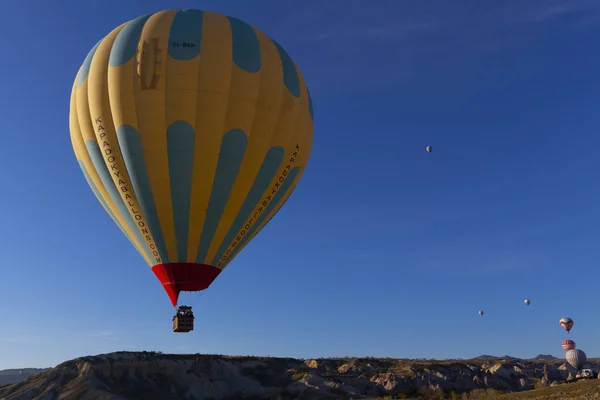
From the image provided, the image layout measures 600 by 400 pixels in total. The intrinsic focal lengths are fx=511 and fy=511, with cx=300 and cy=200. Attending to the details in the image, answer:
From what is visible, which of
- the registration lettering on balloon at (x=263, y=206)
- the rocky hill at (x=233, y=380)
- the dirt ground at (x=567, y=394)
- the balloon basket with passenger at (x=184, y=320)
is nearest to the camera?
the dirt ground at (x=567, y=394)

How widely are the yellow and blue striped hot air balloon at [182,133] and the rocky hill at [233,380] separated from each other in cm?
3822

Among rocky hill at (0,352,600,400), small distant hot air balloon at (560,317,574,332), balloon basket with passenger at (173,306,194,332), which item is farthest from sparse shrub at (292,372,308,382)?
balloon basket with passenger at (173,306,194,332)

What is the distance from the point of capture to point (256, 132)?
80.1 ft

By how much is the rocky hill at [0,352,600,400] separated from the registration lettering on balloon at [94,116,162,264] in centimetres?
3778

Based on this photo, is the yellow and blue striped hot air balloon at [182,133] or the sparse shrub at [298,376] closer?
the yellow and blue striped hot air balloon at [182,133]

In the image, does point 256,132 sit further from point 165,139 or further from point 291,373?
point 291,373

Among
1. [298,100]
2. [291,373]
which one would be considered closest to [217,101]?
[298,100]

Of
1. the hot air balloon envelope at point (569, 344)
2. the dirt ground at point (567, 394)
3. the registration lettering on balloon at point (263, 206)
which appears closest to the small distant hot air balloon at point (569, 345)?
the hot air balloon envelope at point (569, 344)

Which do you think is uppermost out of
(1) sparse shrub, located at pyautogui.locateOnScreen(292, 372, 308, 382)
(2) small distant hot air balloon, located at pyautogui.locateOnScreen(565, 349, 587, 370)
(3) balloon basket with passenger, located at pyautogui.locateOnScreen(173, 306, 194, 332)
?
(3) balloon basket with passenger, located at pyautogui.locateOnScreen(173, 306, 194, 332)

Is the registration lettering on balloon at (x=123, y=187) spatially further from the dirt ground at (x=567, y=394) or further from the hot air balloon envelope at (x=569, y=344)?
the hot air balloon envelope at (x=569, y=344)

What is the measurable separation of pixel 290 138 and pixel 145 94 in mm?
7340

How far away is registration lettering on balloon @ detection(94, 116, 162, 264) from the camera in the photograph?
23.8 meters

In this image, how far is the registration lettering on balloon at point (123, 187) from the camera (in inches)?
939

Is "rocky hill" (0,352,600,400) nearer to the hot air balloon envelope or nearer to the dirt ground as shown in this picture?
the hot air balloon envelope
